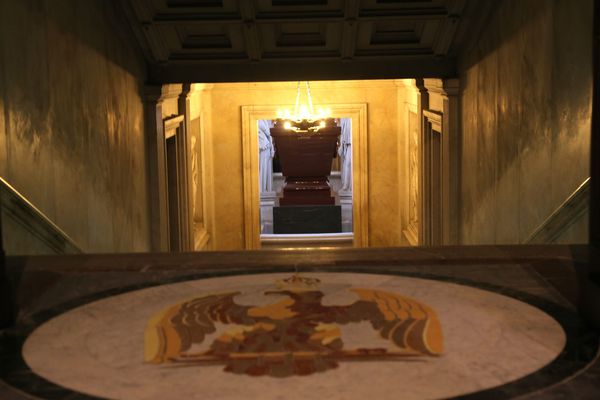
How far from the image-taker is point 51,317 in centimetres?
281

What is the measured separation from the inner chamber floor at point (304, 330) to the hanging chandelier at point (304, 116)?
9745 mm

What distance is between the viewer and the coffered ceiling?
7.78 m

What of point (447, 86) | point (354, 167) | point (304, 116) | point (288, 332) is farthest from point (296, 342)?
point (354, 167)

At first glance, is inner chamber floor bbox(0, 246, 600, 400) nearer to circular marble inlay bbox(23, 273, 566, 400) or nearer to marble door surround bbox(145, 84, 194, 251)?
circular marble inlay bbox(23, 273, 566, 400)

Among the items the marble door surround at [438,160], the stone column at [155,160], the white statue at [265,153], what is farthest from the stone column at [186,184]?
the white statue at [265,153]

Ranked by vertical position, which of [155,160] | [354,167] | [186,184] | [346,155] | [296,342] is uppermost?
[346,155]

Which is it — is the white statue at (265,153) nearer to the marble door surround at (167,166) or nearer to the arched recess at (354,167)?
the arched recess at (354,167)

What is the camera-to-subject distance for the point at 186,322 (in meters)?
2.64

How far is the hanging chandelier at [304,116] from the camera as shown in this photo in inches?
526

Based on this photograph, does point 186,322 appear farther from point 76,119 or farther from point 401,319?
point 76,119

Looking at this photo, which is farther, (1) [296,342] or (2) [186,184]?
(2) [186,184]

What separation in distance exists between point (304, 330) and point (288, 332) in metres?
0.05

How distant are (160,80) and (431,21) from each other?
9.03 feet

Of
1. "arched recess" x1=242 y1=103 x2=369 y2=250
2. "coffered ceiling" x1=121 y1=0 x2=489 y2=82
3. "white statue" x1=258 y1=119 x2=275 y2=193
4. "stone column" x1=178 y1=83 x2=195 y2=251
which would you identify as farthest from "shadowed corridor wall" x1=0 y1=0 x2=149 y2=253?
"white statue" x1=258 y1=119 x2=275 y2=193
